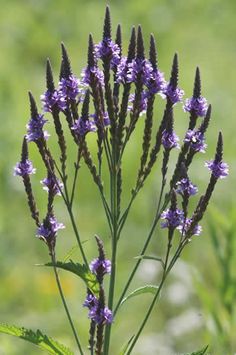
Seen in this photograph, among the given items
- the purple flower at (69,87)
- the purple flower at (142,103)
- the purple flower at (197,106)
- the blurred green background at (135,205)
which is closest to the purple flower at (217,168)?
the purple flower at (197,106)

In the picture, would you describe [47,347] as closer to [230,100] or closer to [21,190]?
[21,190]

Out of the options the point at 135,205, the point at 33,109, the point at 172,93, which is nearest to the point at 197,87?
the point at 172,93

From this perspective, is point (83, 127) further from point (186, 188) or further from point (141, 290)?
point (141, 290)

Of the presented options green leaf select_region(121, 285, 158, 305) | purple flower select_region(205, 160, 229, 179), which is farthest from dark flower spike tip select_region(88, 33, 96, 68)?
green leaf select_region(121, 285, 158, 305)

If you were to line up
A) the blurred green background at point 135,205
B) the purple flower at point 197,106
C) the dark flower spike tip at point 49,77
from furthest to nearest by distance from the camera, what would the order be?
the blurred green background at point 135,205, the purple flower at point 197,106, the dark flower spike tip at point 49,77

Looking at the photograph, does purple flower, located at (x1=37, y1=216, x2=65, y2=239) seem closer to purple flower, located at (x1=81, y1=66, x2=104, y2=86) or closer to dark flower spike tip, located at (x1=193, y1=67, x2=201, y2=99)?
purple flower, located at (x1=81, y1=66, x2=104, y2=86)

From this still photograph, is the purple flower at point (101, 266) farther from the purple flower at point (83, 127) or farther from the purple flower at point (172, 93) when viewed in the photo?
the purple flower at point (172, 93)
